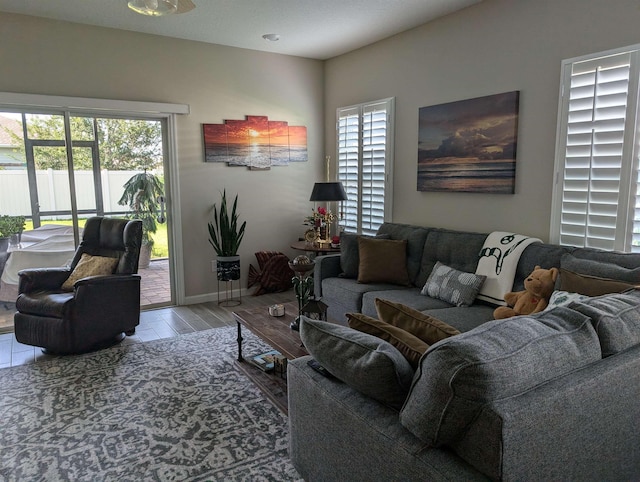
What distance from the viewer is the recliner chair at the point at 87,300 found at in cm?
345

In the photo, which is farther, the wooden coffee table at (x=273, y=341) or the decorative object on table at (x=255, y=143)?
the decorative object on table at (x=255, y=143)

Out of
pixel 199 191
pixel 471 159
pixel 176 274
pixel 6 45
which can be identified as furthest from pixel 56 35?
pixel 471 159

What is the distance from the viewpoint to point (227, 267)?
4863 millimetres

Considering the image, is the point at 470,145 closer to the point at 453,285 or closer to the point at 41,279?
the point at 453,285

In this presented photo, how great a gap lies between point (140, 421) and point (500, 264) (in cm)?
252

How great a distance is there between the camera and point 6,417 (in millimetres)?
2635

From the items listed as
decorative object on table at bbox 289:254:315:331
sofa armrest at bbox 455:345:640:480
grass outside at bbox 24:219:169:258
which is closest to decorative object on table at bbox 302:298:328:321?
decorative object on table at bbox 289:254:315:331

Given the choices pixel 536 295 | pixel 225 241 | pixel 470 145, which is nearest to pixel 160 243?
pixel 225 241

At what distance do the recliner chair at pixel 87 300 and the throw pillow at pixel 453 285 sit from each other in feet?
7.99

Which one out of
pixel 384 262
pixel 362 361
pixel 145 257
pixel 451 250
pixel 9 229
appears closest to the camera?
pixel 362 361

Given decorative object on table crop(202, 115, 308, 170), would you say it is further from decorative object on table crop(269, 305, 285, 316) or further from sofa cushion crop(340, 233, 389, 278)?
decorative object on table crop(269, 305, 285, 316)

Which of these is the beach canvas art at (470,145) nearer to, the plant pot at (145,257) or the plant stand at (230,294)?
the plant stand at (230,294)

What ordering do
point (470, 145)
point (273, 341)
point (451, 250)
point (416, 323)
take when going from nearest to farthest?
point (416, 323), point (273, 341), point (451, 250), point (470, 145)

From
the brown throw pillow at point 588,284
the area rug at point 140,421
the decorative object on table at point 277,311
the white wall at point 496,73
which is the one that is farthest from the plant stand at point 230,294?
the brown throw pillow at point 588,284
